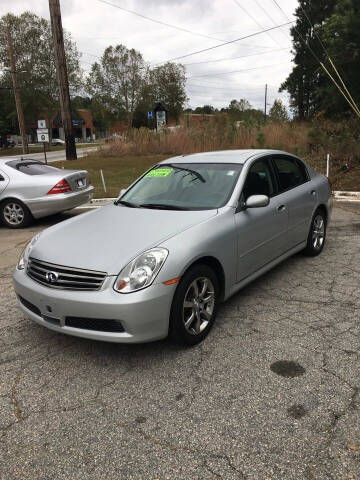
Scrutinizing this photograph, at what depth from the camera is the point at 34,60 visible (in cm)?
4491

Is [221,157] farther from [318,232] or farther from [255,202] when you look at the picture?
[318,232]

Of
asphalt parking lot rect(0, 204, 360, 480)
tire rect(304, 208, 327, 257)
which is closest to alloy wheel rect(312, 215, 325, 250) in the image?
tire rect(304, 208, 327, 257)

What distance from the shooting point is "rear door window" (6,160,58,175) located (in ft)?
27.1

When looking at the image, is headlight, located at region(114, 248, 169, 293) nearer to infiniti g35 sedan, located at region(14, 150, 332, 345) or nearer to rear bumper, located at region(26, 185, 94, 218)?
infiniti g35 sedan, located at region(14, 150, 332, 345)

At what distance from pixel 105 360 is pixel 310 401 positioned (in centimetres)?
154

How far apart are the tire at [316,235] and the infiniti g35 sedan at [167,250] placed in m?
0.49

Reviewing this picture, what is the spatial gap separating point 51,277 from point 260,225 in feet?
6.73

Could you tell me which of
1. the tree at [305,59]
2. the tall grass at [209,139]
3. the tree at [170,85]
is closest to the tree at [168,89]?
the tree at [170,85]

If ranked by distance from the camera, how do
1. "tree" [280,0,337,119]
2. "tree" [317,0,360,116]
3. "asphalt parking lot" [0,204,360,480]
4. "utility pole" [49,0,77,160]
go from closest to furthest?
"asphalt parking lot" [0,204,360,480] < "tree" [317,0,360,116] < "utility pole" [49,0,77,160] < "tree" [280,0,337,119]

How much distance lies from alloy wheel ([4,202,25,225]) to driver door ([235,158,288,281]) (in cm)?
554

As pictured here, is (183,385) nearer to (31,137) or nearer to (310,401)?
(310,401)

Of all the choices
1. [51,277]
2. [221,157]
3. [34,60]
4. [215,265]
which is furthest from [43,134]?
[34,60]

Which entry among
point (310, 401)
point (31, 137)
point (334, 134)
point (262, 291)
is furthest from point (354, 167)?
point (31, 137)

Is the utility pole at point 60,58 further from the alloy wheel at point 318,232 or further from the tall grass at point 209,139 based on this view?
the alloy wheel at point 318,232
